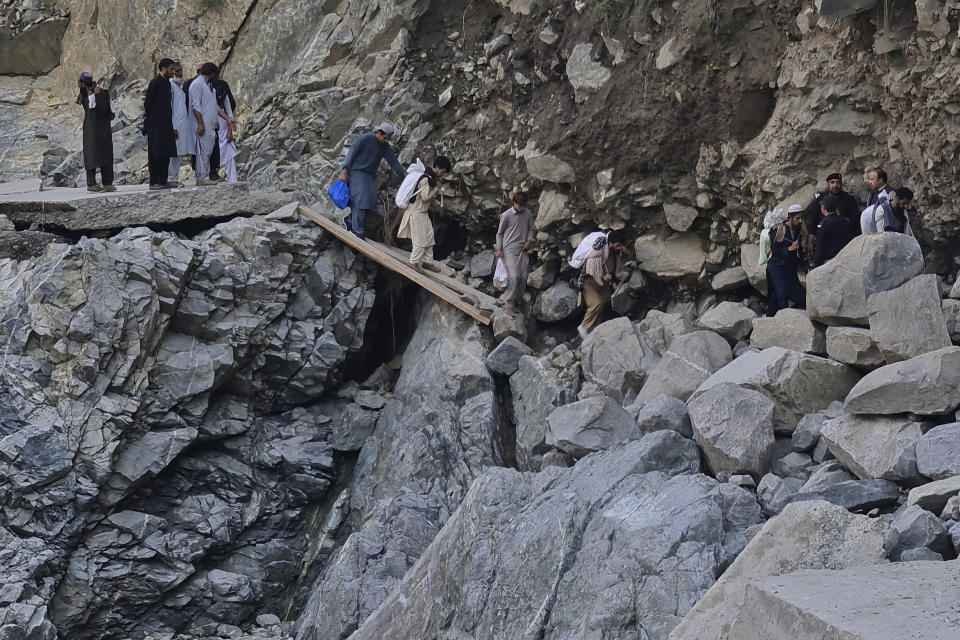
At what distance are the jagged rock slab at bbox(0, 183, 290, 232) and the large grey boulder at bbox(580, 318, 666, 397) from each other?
452cm

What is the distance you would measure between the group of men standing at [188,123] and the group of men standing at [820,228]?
6.81m

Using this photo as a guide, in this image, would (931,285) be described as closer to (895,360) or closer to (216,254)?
(895,360)

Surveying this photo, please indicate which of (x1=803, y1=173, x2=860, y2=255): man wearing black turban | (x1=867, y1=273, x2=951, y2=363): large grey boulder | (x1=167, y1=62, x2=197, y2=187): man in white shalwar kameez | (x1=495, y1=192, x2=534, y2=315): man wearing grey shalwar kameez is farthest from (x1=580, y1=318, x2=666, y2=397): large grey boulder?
(x1=167, y1=62, x2=197, y2=187): man in white shalwar kameez

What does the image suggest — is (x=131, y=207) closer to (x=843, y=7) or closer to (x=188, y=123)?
(x=188, y=123)

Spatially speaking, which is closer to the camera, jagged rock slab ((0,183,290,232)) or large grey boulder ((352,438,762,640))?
large grey boulder ((352,438,762,640))

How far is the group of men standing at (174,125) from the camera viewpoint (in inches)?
505

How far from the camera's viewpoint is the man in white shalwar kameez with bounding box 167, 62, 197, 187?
42.4 feet

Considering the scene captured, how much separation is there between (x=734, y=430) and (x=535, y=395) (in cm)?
380

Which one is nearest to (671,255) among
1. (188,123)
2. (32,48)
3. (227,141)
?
(227,141)

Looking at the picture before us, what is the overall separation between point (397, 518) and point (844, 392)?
438cm

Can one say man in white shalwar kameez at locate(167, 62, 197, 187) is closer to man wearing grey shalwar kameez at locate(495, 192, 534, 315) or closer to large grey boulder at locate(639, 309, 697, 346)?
man wearing grey shalwar kameez at locate(495, 192, 534, 315)

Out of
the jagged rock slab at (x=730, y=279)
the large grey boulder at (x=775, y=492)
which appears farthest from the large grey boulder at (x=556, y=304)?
the large grey boulder at (x=775, y=492)

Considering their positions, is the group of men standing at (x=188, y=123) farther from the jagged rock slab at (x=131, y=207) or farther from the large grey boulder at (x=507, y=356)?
the large grey boulder at (x=507, y=356)

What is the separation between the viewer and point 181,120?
1302cm
